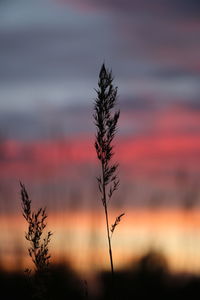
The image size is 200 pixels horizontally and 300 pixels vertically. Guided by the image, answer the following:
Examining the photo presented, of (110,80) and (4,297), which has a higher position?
(110,80)

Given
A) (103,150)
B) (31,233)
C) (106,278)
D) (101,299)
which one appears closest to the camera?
(31,233)

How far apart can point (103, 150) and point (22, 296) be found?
1739 mm

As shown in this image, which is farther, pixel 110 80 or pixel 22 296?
pixel 22 296

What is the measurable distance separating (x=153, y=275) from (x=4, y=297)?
1436 millimetres

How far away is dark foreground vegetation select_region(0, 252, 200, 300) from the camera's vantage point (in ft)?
17.2

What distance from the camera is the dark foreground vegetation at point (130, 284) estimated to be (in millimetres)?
5254

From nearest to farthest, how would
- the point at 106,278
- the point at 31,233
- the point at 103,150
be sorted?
the point at 31,233 → the point at 103,150 → the point at 106,278

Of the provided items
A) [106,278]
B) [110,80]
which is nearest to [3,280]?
[106,278]

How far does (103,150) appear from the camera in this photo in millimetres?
4309

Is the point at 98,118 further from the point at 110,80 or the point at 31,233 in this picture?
the point at 31,233

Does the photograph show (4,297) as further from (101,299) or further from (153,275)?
(153,275)

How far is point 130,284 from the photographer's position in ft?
17.7

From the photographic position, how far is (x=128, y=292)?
520 centimetres

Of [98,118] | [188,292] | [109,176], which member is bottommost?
[188,292]
